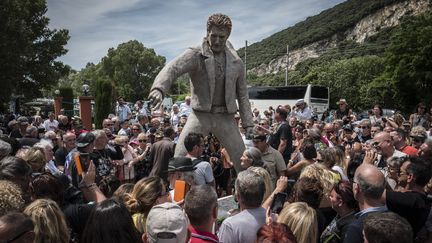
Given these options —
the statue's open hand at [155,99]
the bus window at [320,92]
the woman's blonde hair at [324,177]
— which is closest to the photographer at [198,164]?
the statue's open hand at [155,99]

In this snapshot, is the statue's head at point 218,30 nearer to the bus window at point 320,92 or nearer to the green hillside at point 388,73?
the bus window at point 320,92

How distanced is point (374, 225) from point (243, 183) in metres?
1.01

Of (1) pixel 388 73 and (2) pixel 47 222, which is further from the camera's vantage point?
(1) pixel 388 73

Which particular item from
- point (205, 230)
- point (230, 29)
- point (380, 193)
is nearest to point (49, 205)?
point (205, 230)

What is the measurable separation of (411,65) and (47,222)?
1211 inches

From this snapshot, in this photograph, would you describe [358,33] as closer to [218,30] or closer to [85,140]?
[218,30]

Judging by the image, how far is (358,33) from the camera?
302 ft

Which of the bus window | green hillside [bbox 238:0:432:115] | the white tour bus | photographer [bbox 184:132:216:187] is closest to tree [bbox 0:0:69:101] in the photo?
the white tour bus

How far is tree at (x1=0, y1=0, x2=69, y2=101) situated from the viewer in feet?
68.5

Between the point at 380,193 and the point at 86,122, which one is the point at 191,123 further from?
the point at 86,122

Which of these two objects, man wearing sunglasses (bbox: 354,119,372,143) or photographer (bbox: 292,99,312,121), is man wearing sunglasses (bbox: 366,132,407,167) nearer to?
man wearing sunglasses (bbox: 354,119,372,143)

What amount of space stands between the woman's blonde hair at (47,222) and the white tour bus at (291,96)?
22888 millimetres

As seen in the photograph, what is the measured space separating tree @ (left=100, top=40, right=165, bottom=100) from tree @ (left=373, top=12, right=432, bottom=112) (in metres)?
32.3

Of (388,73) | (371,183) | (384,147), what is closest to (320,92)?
(388,73)
